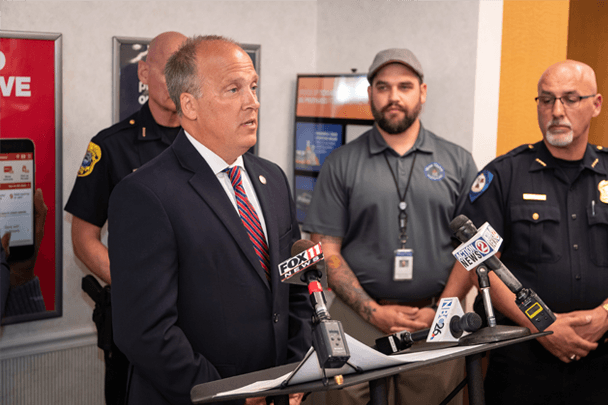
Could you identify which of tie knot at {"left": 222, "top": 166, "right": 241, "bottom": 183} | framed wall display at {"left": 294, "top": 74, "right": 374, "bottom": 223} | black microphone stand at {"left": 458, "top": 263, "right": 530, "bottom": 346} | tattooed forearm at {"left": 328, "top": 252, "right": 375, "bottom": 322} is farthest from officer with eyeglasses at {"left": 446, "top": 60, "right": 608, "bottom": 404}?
framed wall display at {"left": 294, "top": 74, "right": 374, "bottom": 223}

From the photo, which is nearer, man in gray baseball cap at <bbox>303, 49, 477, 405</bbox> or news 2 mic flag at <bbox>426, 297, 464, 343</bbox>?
news 2 mic flag at <bbox>426, 297, 464, 343</bbox>

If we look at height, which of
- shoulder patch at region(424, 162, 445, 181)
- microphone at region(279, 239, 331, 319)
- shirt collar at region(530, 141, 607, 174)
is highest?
shirt collar at region(530, 141, 607, 174)

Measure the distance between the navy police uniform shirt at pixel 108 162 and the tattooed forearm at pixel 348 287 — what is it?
35.8 inches

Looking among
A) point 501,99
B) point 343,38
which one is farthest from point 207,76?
point 343,38

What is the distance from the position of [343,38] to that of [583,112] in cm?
181

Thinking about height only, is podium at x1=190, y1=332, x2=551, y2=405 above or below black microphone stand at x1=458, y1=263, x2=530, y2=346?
below

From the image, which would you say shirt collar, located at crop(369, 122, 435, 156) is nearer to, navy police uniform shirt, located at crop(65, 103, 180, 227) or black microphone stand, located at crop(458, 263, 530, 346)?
navy police uniform shirt, located at crop(65, 103, 180, 227)

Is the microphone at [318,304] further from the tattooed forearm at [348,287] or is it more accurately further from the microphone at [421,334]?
the tattooed forearm at [348,287]

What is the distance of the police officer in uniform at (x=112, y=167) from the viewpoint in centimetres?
234

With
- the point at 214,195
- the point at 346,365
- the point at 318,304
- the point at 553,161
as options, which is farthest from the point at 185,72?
the point at 553,161

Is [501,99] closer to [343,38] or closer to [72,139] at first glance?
[343,38]

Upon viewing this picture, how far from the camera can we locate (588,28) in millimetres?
3416

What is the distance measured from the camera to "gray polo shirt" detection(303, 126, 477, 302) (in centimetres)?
249

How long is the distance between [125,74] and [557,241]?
2284 mm
